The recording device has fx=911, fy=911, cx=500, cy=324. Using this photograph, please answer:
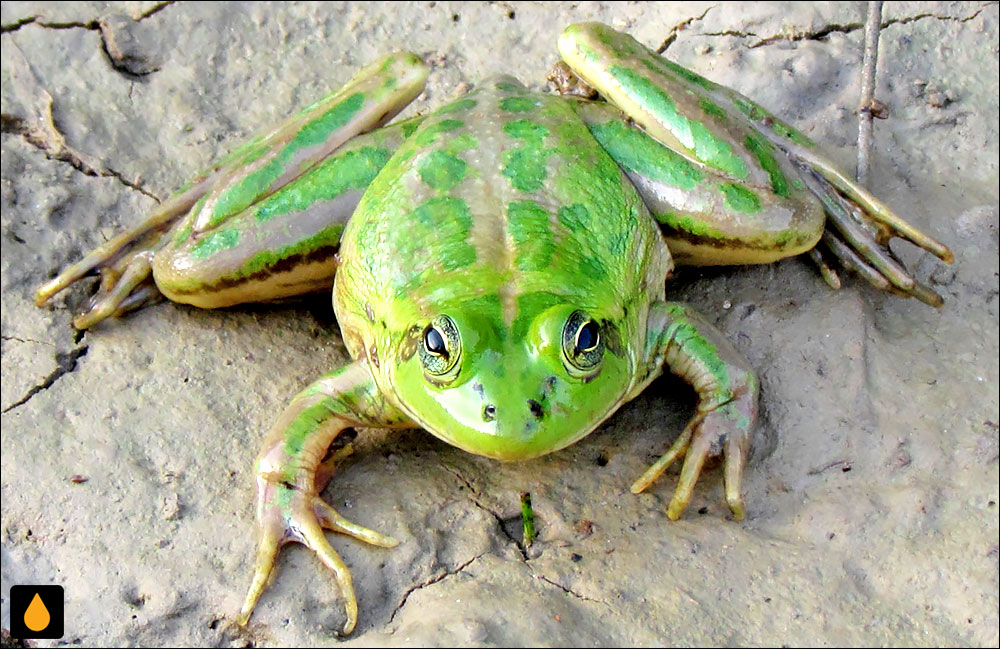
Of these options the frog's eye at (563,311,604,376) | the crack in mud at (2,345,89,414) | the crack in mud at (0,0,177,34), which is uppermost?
the crack in mud at (0,0,177,34)

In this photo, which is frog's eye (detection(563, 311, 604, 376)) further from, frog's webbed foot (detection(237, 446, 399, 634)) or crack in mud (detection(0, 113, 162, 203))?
crack in mud (detection(0, 113, 162, 203))

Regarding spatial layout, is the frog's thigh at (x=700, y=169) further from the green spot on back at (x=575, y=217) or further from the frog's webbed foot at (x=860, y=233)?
the green spot on back at (x=575, y=217)

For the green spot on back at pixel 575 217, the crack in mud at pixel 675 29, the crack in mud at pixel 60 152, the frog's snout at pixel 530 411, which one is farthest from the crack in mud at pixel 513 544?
the crack in mud at pixel 675 29

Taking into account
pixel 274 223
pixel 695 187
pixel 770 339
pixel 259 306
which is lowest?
pixel 770 339

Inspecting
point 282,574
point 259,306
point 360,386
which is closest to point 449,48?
point 259,306

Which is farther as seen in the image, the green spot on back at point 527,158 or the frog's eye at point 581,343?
the green spot on back at point 527,158

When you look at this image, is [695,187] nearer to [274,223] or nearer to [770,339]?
[770,339]

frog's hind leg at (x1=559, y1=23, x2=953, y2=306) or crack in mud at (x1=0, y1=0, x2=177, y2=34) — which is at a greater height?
crack in mud at (x1=0, y1=0, x2=177, y2=34)

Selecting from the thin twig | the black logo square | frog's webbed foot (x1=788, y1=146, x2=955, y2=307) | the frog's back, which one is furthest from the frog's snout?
the thin twig
